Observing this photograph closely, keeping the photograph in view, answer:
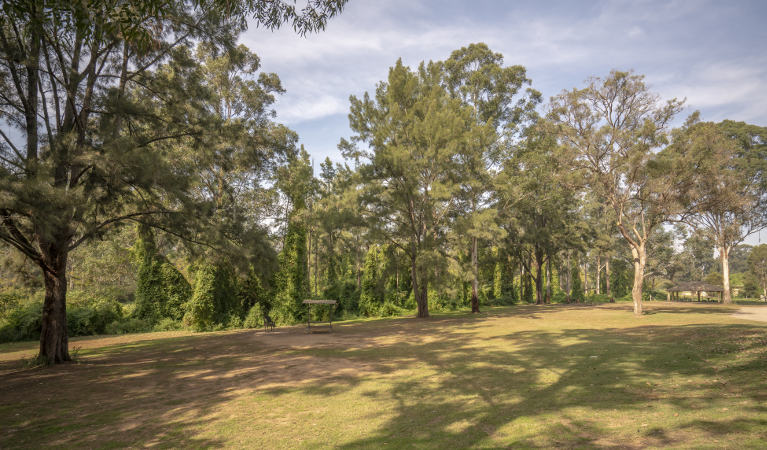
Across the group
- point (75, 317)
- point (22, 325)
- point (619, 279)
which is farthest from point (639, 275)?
point (619, 279)

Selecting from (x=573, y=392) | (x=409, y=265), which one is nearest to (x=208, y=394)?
(x=573, y=392)

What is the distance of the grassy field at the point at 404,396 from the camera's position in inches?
172

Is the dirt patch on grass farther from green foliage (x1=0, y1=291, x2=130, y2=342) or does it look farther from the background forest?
green foliage (x1=0, y1=291, x2=130, y2=342)

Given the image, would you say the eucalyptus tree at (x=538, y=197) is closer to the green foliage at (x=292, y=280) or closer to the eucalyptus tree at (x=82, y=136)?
the green foliage at (x=292, y=280)

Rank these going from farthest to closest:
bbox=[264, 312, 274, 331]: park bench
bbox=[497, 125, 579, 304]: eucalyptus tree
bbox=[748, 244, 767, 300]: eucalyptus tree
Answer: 1. bbox=[748, 244, 767, 300]: eucalyptus tree
2. bbox=[497, 125, 579, 304]: eucalyptus tree
3. bbox=[264, 312, 274, 331]: park bench

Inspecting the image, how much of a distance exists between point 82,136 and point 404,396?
1029 cm

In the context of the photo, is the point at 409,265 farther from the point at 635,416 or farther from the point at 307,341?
the point at 635,416

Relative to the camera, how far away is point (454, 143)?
19.2 meters

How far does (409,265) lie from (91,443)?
69.0 feet

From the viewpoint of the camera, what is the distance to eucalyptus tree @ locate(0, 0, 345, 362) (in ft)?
23.5

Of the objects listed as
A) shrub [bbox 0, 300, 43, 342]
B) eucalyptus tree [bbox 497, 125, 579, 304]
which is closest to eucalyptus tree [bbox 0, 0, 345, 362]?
shrub [bbox 0, 300, 43, 342]

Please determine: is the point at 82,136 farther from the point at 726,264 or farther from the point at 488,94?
the point at 726,264

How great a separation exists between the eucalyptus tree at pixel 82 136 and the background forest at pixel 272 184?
60mm

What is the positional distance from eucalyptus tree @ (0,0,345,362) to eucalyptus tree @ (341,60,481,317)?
10458 mm
